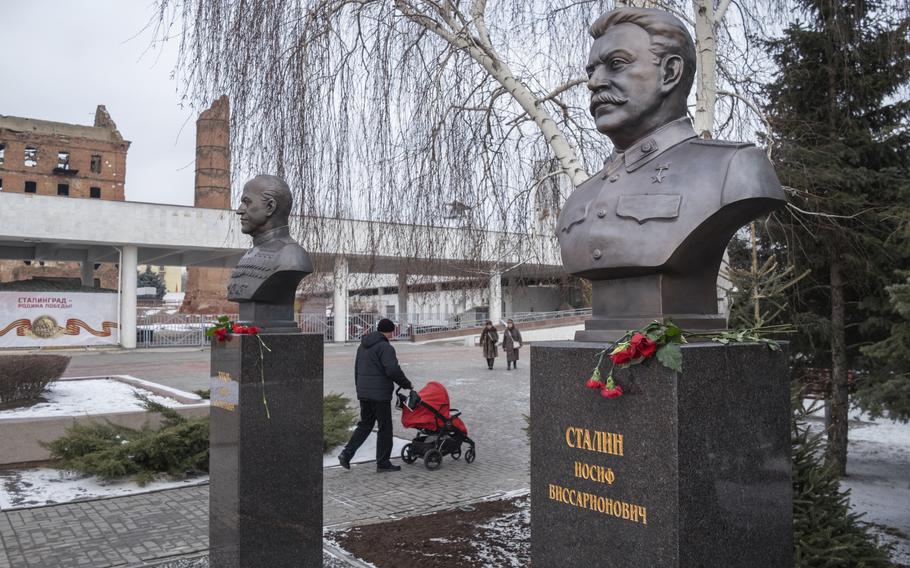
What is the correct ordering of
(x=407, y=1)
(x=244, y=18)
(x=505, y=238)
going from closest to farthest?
1. (x=244, y=18)
2. (x=407, y=1)
3. (x=505, y=238)

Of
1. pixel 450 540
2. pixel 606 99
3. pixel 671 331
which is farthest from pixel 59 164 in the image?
pixel 671 331

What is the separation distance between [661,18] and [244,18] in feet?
14.4

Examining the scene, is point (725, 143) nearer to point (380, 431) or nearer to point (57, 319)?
point (380, 431)

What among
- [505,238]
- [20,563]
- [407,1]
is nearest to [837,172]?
[505,238]

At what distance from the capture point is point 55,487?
A: 6984mm

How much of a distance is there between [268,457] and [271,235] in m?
1.81

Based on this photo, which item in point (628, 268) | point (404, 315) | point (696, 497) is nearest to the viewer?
point (696, 497)

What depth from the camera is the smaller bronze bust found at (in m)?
5.37

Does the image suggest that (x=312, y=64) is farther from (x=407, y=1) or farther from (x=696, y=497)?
(x=696, y=497)

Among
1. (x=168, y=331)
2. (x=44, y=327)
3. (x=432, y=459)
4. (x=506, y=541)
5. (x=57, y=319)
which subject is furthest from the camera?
(x=168, y=331)

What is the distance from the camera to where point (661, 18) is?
9.31 ft

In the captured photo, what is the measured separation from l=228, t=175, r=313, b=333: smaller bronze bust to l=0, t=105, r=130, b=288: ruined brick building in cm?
4855

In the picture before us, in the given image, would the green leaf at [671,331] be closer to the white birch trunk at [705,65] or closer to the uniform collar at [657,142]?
the uniform collar at [657,142]

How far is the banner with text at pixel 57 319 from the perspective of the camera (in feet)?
75.8
